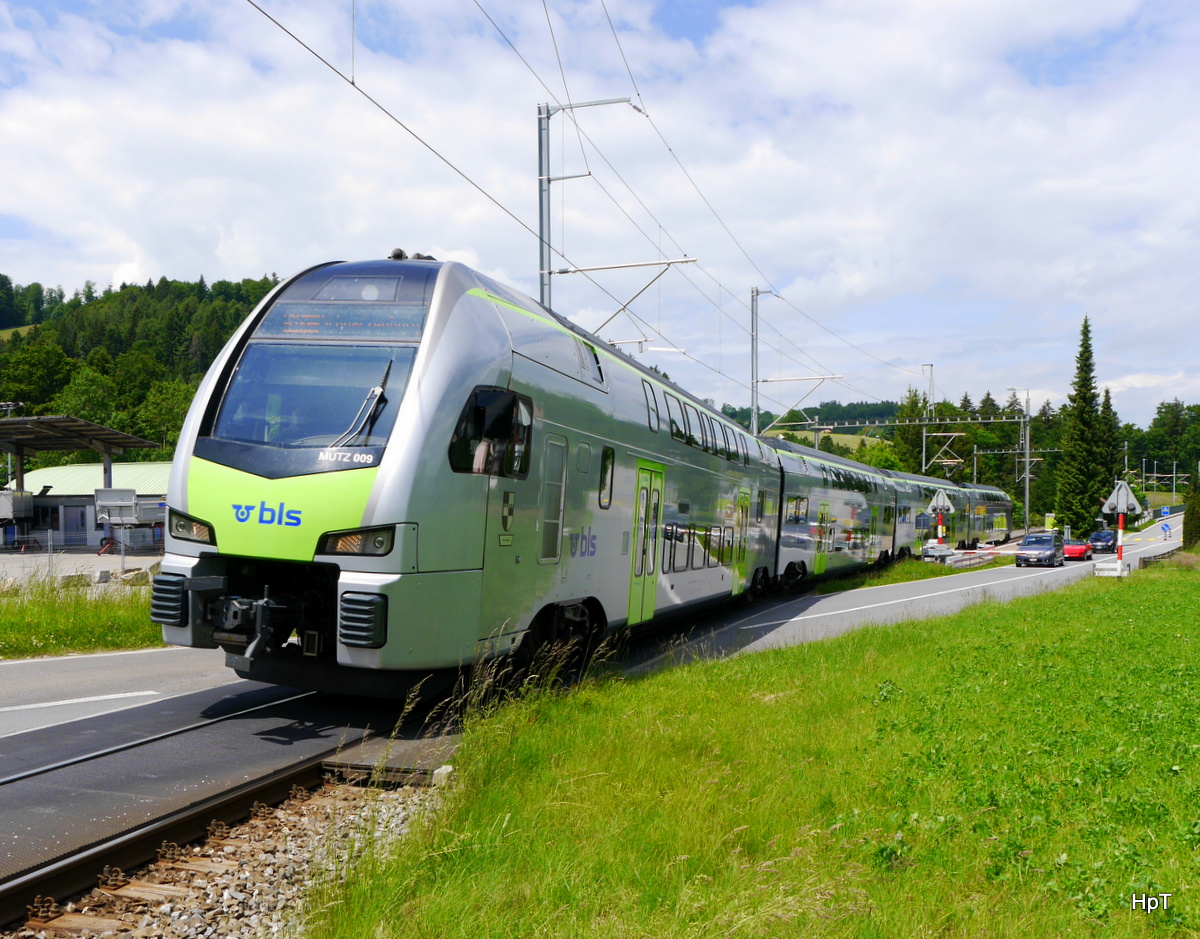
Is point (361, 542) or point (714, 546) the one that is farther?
point (714, 546)

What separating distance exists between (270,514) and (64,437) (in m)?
34.1

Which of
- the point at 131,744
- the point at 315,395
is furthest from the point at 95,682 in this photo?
the point at 315,395

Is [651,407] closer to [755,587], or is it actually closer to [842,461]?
[755,587]

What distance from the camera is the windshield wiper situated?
272 inches

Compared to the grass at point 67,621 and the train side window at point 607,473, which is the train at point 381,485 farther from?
the grass at point 67,621

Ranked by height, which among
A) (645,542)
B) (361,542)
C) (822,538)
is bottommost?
(822,538)

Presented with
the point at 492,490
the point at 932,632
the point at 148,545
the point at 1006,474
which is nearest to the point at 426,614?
the point at 492,490

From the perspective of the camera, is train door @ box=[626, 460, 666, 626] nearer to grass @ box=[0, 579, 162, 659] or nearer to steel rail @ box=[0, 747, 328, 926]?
steel rail @ box=[0, 747, 328, 926]

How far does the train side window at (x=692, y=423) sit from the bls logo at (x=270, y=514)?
24.9 ft

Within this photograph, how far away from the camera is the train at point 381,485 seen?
6742 mm

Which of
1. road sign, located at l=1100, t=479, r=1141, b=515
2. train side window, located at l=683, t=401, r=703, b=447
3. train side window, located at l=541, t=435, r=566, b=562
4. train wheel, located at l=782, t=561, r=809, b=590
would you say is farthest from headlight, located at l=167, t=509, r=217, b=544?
road sign, located at l=1100, t=479, r=1141, b=515

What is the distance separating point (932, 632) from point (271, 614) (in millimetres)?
9995

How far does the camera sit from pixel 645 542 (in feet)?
38.1

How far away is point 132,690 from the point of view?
8789mm
